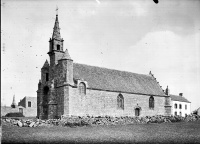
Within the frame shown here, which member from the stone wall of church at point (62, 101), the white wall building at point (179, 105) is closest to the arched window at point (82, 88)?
the stone wall of church at point (62, 101)

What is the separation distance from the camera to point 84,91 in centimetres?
3444

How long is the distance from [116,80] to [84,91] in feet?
28.1

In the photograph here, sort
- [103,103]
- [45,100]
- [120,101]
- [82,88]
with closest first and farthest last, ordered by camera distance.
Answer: [82,88] < [103,103] < [45,100] < [120,101]

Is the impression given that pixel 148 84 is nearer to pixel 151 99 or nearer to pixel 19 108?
pixel 151 99

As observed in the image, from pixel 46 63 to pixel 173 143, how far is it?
28613 millimetres

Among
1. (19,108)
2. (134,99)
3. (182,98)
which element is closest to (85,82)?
(134,99)

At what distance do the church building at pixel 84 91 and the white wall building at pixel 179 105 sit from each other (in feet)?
73.9

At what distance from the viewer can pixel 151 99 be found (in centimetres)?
4431

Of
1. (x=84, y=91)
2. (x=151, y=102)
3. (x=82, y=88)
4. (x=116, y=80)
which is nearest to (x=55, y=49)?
(x=82, y=88)

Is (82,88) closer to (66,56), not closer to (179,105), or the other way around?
(66,56)

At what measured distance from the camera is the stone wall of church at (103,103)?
109ft

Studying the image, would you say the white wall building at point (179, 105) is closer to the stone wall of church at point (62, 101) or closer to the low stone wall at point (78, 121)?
the low stone wall at point (78, 121)

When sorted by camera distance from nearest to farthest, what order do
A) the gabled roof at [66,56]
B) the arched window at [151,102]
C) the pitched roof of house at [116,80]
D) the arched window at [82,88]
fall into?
the gabled roof at [66,56] → the arched window at [82,88] → the pitched roof of house at [116,80] → the arched window at [151,102]

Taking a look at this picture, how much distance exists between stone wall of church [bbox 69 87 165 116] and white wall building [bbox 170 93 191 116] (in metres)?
23.7
